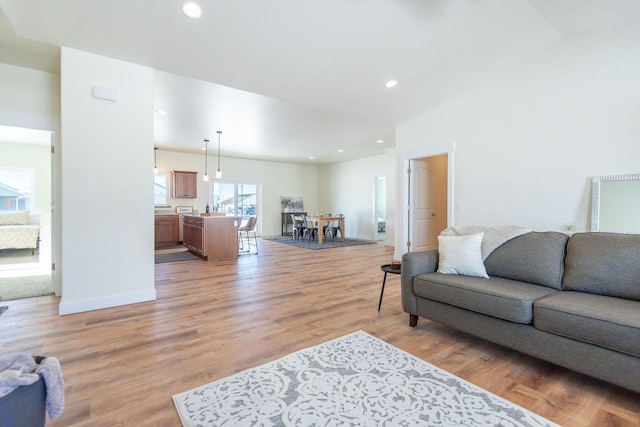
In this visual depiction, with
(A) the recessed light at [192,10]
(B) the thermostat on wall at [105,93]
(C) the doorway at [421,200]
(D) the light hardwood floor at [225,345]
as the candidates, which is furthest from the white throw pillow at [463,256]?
(B) the thermostat on wall at [105,93]

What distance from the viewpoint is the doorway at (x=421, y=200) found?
217 inches

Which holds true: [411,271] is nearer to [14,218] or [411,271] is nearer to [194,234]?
[194,234]

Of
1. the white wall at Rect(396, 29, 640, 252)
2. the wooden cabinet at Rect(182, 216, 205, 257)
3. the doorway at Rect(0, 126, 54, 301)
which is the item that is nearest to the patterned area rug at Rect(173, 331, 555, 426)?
the white wall at Rect(396, 29, 640, 252)

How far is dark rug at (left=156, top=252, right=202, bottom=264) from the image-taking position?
5.80m

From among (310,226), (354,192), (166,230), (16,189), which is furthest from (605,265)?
(16,189)

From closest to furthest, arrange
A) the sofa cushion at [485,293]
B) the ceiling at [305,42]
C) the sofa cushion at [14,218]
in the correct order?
the sofa cushion at [485,293] → the ceiling at [305,42] → the sofa cushion at [14,218]

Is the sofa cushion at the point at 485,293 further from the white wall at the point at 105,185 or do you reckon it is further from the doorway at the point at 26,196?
the doorway at the point at 26,196

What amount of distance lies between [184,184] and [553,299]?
870cm

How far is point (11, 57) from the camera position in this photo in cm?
304

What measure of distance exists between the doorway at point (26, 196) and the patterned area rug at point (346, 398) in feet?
17.1

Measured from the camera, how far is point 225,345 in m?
2.31

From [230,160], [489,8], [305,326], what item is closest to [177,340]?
[305,326]

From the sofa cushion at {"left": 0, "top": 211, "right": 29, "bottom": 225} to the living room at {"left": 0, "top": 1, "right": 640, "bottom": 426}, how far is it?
450 centimetres

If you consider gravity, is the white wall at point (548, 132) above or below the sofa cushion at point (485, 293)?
above
